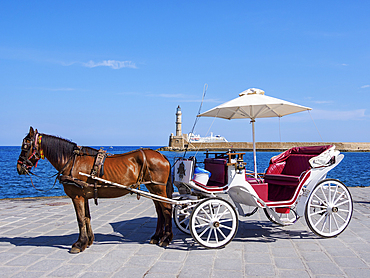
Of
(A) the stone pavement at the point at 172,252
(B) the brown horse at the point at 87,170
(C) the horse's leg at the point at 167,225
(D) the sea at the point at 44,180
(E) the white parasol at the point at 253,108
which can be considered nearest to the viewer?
(A) the stone pavement at the point at 172,252

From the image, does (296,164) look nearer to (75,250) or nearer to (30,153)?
(75,250)

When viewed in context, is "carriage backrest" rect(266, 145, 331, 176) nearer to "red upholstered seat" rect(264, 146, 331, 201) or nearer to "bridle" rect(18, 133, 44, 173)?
"red upholstered seat" rect(264, 146, 331, 201)

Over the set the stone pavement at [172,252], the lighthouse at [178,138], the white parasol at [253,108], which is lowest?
the stone pavement at [172,252]

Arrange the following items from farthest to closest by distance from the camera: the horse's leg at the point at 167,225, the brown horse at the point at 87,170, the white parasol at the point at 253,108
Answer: the white parasol at the point at 253,108
the horse's leg at the point at 167,225
the brown horse at the point at 87,170

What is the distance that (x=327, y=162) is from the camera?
5273 millimetres

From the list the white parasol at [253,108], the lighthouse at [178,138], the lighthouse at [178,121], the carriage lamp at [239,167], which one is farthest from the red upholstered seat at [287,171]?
the lighthouse at [178,121]

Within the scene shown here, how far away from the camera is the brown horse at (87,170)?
15.0ft

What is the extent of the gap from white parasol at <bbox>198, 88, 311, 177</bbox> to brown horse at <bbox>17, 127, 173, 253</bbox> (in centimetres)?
173

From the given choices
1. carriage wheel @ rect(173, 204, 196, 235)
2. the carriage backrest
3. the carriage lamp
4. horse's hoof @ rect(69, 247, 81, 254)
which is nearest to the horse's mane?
horse's hoof @ rect(69, 247, 81, 254)

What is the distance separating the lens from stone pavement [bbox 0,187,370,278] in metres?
3.78

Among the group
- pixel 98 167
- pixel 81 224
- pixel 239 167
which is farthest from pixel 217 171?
pixel 81 224

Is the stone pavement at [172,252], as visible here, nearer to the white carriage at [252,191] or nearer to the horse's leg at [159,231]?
the horse's leg at [159,231]

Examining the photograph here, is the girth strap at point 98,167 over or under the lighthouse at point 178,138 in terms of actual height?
under

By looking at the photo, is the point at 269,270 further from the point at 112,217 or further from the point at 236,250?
the point at 112,217
